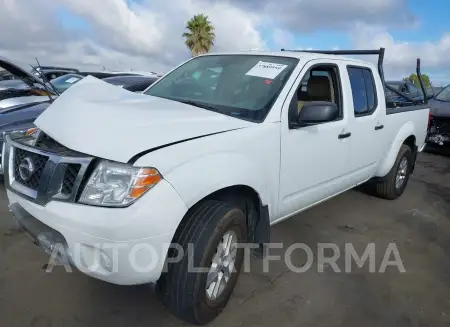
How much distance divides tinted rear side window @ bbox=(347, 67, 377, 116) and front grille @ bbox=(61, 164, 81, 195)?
2.71 metres

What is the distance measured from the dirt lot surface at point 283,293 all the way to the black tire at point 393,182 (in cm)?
99

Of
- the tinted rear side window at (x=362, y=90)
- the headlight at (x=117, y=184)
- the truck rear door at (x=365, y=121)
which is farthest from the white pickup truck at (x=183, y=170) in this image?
the tinted rear side window at (x=362, y=90)

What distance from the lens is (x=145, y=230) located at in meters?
2.01

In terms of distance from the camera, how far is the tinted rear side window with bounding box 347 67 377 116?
12.8ft

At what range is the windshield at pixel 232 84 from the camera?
291 cm

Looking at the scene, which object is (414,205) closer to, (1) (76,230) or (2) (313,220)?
(2) (313,220)

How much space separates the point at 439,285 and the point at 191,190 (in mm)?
2221

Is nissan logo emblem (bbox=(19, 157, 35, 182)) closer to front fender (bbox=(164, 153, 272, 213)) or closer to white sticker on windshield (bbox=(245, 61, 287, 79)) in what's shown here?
front fender (bbox=(164, 153, 272, 213))

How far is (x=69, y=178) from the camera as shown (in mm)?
2148

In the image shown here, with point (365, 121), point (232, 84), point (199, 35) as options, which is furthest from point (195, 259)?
point (199, 35)

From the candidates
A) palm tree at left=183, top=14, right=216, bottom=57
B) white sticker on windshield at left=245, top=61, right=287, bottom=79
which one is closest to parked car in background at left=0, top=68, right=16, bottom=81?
white sticker on windshield at left=245, top=61, right=287, bottom=79

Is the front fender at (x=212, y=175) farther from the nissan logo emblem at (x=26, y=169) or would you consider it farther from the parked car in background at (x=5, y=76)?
the parked car in background at (x=5, y=76)

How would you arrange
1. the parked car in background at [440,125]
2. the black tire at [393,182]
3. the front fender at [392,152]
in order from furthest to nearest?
1. the parked car in background at [440,125]
2. the black tire at [393,182]
3. the front fender at [392,152]

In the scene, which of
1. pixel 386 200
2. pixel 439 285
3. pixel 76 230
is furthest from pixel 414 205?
pixel 76 230
